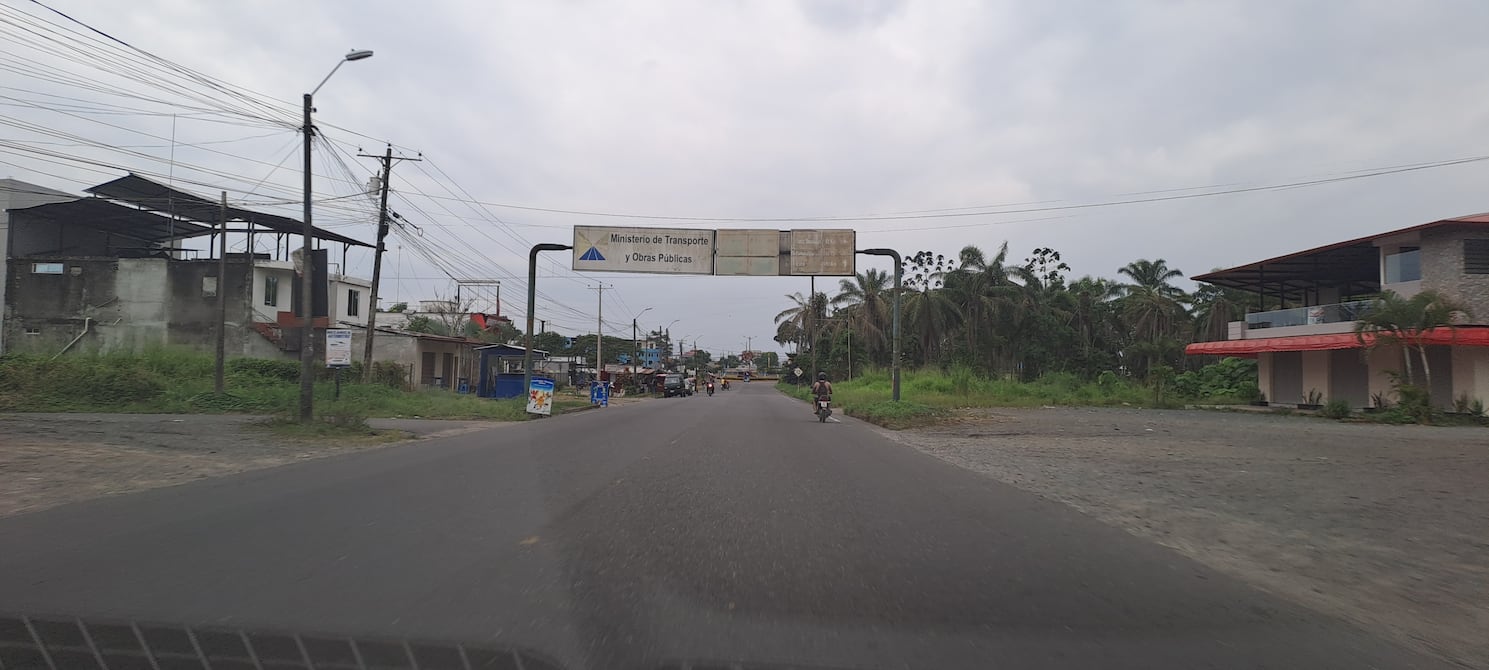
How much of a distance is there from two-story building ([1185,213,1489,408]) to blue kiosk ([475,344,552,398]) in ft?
102

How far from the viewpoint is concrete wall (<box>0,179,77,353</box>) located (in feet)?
121

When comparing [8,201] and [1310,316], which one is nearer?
[1310,316]

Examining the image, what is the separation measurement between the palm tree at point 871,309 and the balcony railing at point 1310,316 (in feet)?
87.9

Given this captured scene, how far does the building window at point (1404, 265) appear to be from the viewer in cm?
2997

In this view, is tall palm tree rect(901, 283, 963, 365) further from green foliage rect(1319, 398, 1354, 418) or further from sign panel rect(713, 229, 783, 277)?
sign panel rect(713, 229, 783, 277)

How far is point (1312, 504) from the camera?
31.7 ft

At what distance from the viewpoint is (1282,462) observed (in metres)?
14.1

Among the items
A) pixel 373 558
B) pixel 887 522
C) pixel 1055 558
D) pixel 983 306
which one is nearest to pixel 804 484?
pixel 887 522

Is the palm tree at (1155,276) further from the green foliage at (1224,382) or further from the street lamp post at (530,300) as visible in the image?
the street lamp post at (530,300)

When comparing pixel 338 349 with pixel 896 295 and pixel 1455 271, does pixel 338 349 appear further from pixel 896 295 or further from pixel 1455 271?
pixel 1455 271

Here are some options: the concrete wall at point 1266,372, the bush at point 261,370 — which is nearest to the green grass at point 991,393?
the concrete wall at point 1266,372

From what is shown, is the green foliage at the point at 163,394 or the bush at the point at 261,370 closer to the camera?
the green foliage at the point at 163,394

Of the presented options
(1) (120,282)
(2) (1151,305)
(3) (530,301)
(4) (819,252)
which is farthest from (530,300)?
(2) (1151,305)

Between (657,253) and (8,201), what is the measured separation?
33885 mm
